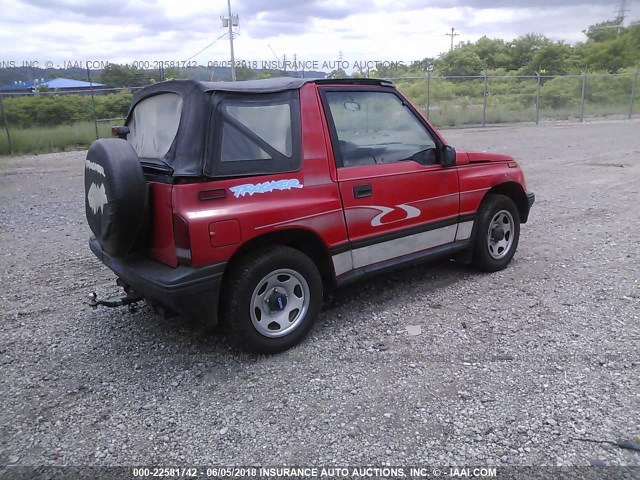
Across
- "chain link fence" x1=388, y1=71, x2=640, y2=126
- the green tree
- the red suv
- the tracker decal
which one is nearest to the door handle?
the red suv

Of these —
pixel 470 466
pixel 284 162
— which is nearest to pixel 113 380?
pixel 284 162

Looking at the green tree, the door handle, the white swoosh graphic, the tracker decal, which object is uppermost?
the green tree

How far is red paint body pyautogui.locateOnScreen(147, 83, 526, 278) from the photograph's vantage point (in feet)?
11.0

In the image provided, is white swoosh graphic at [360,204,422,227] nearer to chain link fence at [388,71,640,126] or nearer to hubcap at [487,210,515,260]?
hubcap at [487,210,515,260]

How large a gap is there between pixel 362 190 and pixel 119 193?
5.73 feet

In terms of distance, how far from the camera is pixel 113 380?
3.56 metres

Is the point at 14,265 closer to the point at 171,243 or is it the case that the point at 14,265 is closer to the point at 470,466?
the point at 171,243

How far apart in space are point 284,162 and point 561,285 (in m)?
2.92

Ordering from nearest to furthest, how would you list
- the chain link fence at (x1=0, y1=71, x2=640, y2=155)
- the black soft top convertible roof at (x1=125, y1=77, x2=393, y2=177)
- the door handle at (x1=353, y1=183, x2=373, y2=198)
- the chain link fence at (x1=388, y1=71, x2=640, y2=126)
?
the black soft top convertible roof at (x1=125, y1=77, x2=393, y2=177) → the door handle at (x1=353, y1=183, x2=373, y2=198) → the chain link fence at (x1=0, y1=71, x2=640, y2=155) → the chain link fence at (x1=388, y1=71, x2=640, y2=126)

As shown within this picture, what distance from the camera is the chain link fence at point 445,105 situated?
17.8m

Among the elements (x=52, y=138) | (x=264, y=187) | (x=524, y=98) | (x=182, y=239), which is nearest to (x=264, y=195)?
(x=264, y=187)

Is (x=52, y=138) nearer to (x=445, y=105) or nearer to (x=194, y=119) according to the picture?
(x=445, y=105)

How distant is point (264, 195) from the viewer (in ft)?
11.8

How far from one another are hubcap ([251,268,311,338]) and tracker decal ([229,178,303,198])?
565mm
